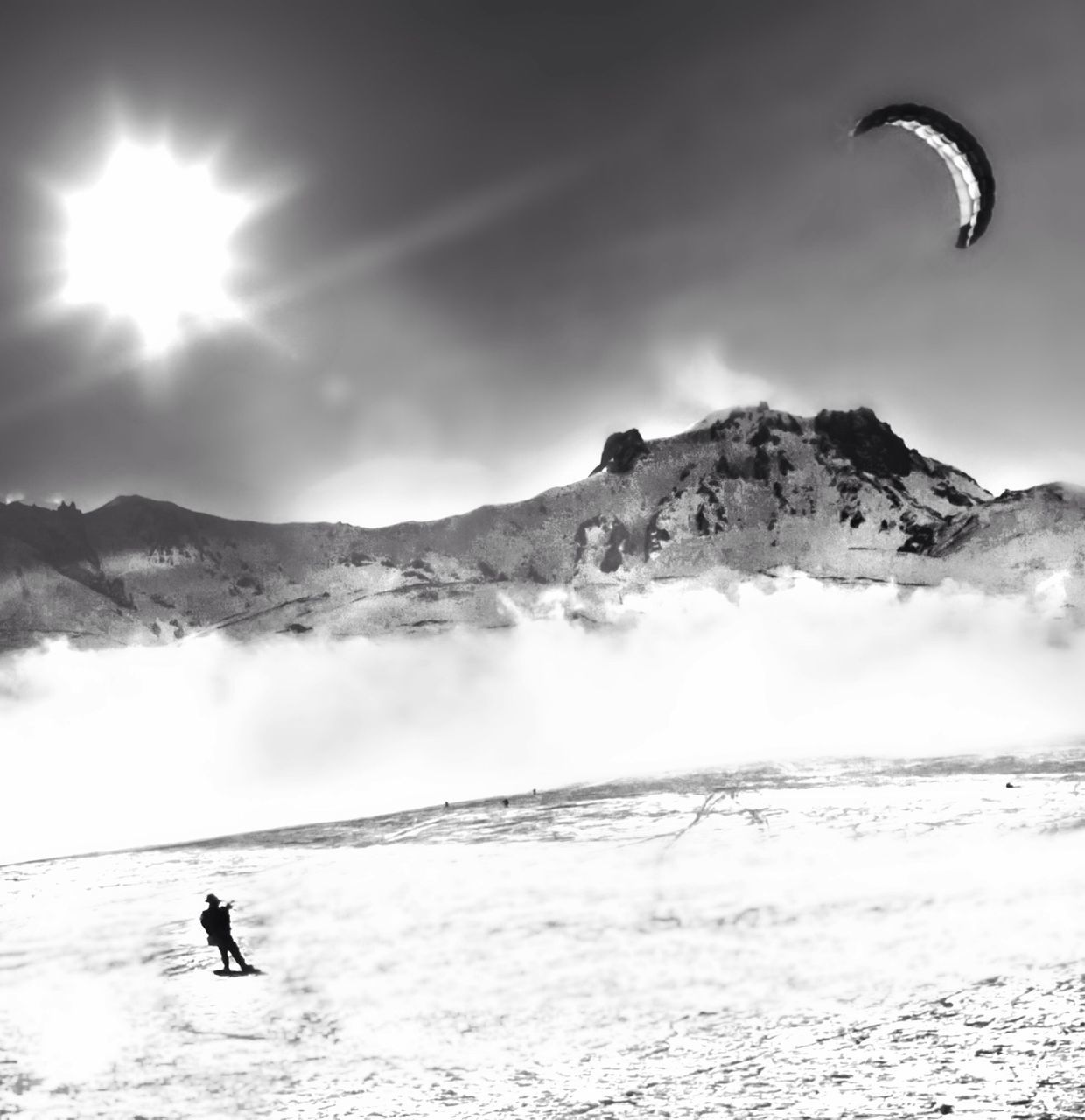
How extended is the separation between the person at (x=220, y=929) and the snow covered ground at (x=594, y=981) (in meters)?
0.70

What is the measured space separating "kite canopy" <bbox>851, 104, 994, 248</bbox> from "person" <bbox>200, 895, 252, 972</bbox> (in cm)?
2535

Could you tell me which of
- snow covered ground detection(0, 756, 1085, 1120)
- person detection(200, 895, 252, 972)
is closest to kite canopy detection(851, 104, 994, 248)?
snow covered ground detection(0, 756, 1085, 1120)

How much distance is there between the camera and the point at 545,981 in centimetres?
2269

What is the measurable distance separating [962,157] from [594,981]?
23.7m

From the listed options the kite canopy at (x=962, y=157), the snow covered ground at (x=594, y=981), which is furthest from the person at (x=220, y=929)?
the kite canopy at (x=962, y=157)

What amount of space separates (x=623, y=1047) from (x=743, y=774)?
49.0m

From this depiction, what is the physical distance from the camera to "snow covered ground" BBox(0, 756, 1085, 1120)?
630 inches

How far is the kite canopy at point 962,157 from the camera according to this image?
28.9 metres

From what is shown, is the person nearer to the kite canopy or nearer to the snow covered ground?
the snow covered ground

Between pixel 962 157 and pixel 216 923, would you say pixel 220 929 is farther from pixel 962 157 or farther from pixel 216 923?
pixel 962 157

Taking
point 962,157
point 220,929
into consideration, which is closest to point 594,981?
point 220,929

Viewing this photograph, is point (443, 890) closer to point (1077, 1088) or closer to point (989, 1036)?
point (989, 1036)

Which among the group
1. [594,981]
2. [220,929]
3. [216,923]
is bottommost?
[594,981]

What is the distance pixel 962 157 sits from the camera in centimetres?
2942
